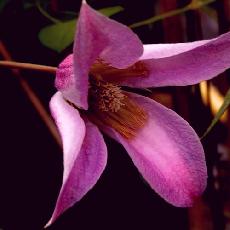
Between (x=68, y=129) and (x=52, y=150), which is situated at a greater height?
(x=68, y=129)

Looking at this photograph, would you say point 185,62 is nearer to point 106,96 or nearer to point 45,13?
point 106,96

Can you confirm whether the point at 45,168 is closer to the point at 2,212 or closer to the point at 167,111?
the point at 2,212

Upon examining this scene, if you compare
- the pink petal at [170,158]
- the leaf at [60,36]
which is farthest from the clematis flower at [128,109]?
the leaf at [60,36]

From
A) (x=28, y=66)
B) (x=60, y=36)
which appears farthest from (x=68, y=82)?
(x=60, y=36)

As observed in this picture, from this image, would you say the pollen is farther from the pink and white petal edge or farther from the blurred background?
the blurred background

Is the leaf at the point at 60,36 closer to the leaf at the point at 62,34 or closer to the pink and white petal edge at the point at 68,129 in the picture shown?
the leaf at the point at 62,34

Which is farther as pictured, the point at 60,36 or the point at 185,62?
the point at 60,36
